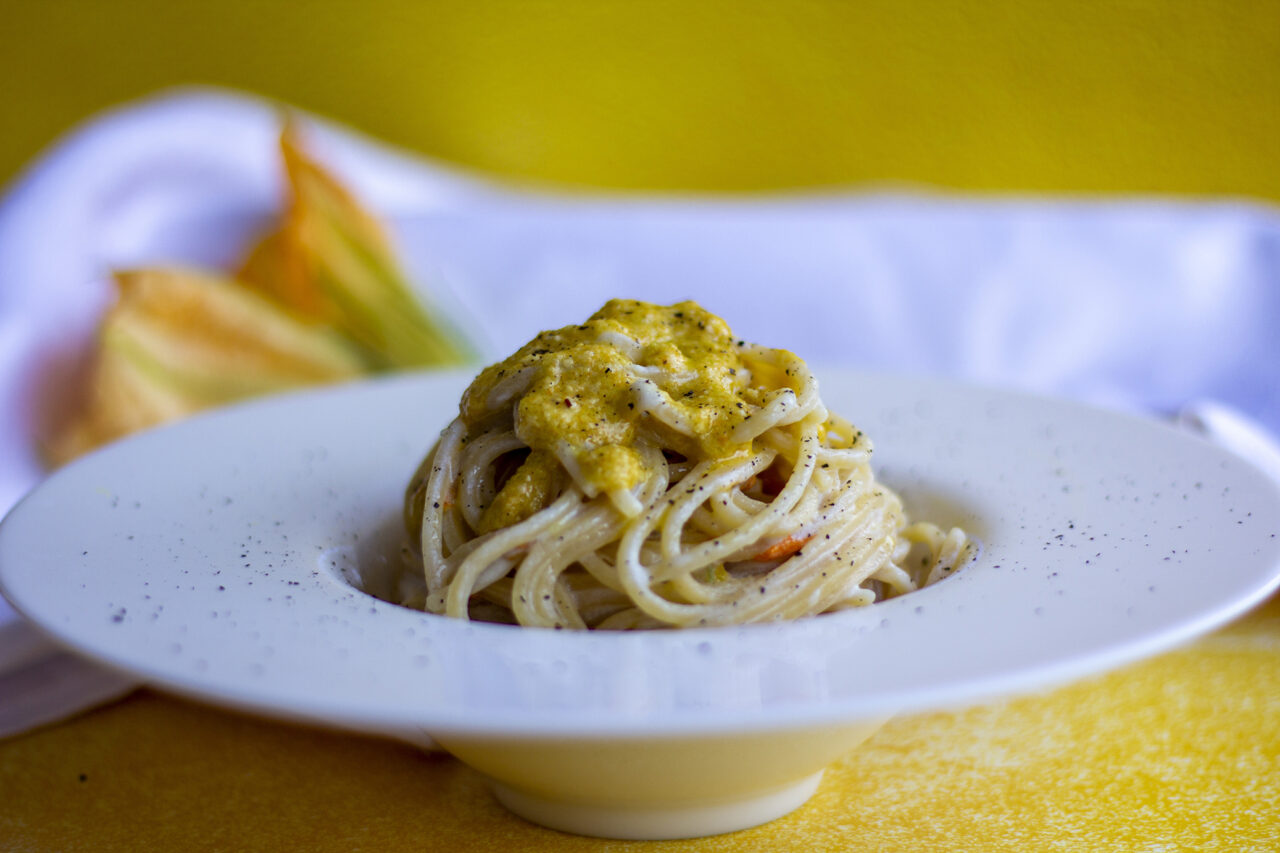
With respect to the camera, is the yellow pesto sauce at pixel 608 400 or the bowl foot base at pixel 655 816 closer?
the bowl foot base at pixel 655 816

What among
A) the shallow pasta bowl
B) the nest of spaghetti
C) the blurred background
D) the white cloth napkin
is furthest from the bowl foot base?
the blurred background

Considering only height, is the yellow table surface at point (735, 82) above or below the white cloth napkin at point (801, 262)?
above

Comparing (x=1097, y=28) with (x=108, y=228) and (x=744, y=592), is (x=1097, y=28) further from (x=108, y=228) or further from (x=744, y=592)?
(x=744, y=592)

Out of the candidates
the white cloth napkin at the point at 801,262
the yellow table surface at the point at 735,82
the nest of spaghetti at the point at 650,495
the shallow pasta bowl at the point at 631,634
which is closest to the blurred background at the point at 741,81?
the yellow table surface at the point at 735,82

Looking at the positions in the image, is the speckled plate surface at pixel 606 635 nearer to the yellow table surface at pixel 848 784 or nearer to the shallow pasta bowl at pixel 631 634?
the shallow pasta bowl at pixel 631 634

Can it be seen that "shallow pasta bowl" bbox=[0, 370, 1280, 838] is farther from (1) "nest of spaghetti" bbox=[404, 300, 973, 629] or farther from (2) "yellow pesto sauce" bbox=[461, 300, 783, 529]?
(2) "yellow pesto sauce" bbox=[461, 300, 783, 529]

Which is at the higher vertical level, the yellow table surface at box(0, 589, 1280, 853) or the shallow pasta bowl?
the shallow pasta bowl

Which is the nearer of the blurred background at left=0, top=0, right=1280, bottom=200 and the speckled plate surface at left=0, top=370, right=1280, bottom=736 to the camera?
the speckled plate surface at left=0, top=370, right=1280, bottom=736

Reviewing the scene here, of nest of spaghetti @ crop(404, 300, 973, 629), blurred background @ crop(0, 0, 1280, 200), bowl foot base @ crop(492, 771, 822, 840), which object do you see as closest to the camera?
bowl foot base @ crop(492, 771, 822, 840)
